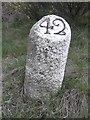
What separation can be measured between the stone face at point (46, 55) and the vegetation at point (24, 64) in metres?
0.16

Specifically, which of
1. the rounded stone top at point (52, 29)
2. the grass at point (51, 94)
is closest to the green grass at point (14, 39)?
the grass at point (51, 94)

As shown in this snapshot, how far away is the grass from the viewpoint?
12.8ft

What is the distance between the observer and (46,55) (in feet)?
12.2

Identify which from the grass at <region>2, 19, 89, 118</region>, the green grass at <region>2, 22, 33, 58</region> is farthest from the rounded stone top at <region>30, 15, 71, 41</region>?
the green grass at <region>2, 22, 33, 58</region>

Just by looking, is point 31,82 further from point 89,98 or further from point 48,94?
point 89,98

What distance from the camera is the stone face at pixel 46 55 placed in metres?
3.69

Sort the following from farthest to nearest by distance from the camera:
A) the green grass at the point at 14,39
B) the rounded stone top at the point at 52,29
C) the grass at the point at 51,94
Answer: the green grass at the point at 14,39 → the grass at the point at 51,94 → the rounded stone top at the point at 52,29

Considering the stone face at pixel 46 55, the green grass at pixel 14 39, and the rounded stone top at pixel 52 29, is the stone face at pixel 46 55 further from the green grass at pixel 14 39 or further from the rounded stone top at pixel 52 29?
the green grass at pixel 14 39

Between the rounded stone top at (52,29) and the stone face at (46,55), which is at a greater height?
the rounded stone top at (52,29)

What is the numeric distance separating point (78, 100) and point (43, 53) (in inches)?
27.2

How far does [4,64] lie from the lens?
4.61m

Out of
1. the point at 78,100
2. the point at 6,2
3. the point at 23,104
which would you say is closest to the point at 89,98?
the point at 78,100

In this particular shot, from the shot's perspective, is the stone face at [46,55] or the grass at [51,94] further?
the grass at [51,94]

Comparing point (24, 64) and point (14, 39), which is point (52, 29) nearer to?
point (24, 64)
